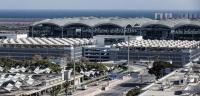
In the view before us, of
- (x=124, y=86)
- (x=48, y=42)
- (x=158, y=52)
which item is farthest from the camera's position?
(x=48, y=42)

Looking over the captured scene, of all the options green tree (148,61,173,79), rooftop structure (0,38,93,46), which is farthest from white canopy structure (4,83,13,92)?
rooftop structure (0,38,93,46)

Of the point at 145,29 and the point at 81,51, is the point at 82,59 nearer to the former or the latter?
the point at 81,51

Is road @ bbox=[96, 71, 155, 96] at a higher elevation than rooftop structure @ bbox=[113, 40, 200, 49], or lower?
lower

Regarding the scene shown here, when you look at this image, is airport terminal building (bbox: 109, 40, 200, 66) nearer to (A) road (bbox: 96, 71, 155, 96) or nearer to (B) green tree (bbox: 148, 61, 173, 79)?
(A) road (bbox: 96, 71, 155, 96)

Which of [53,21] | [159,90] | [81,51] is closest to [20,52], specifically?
[81,51]

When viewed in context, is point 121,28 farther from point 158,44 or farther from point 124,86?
point 124,86

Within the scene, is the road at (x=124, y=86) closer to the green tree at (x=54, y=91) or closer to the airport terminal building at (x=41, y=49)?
the green tree at (x=54, y=91)

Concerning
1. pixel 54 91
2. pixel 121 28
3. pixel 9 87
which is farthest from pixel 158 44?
pixel 9 87

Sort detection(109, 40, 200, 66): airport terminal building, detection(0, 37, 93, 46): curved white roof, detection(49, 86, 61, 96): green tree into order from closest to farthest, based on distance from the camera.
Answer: detection(49, 86, 61, 96): green tree
detection(109, 40, 200, 66): airport terminal building
detection(0, 37, 93, 46): curved white roof

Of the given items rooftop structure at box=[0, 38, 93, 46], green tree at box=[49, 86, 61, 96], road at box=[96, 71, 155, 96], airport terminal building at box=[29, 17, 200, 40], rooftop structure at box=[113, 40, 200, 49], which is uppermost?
airport terminal building at box=[29, 17, 200, 40]
